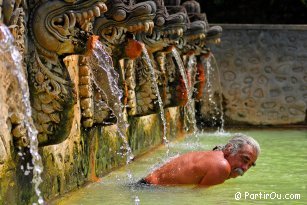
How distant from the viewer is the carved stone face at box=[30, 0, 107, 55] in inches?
244

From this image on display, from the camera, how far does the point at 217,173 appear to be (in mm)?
7402

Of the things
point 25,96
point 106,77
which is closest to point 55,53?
point 25,96

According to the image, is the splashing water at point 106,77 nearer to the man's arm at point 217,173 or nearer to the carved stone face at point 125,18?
the carved stone face at point 125,18

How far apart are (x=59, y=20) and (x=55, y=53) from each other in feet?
0.75

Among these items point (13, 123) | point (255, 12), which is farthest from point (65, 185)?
point (255, 12)

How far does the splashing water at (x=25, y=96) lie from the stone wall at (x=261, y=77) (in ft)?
35.9

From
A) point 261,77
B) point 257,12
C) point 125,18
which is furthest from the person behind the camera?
point 257,12

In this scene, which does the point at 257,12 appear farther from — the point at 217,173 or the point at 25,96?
the point at 25,96

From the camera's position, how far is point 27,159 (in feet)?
20.5

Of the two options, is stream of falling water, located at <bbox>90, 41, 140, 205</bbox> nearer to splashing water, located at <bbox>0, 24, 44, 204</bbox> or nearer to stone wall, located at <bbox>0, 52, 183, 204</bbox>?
stone wall, located at <bbox>0, 52, 183, 204</bbox>

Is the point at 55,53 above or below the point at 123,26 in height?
below

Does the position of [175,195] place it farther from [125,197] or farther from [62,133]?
[62,133]

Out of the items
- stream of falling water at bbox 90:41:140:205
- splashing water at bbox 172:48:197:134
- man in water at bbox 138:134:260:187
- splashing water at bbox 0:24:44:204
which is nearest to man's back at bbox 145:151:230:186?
man in water at bbox 138:134:260:187

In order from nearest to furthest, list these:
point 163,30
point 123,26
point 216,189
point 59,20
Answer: point 59,20, point 216,189, point 123,26, point 163,30
